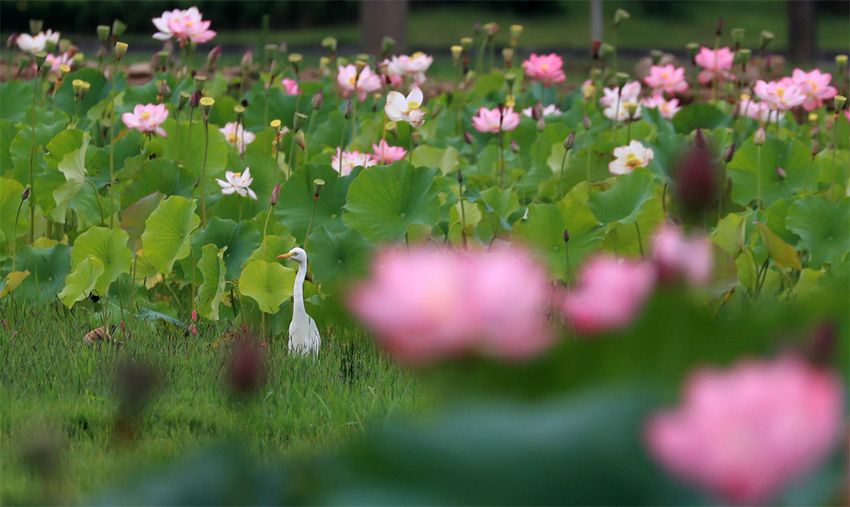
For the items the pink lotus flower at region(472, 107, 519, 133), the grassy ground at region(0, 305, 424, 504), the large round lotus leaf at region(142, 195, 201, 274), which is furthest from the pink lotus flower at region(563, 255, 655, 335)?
the pink lotus flower at region(472, 107, 519, 133)

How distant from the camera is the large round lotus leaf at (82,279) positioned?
2203 mm

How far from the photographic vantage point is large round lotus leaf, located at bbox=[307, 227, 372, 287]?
2328 millimetres

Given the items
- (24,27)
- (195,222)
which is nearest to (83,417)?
(195,222)

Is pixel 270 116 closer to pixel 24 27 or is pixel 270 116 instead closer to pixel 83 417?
pixel 83 417

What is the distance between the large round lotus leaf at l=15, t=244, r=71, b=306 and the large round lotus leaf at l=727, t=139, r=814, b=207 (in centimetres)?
215

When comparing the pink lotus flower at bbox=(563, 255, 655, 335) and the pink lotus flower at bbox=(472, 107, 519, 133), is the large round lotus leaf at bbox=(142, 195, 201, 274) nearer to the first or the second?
the pink lotus flower at bbox=(472, 107, 519, 133)

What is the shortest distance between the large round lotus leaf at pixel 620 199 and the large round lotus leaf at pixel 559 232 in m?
0.05

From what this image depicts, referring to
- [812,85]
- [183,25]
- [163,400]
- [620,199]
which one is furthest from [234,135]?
[812,85]

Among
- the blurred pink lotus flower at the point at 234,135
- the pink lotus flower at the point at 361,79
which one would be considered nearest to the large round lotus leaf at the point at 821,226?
the pink lotus flower at the point at 361,79

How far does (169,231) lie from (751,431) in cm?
196

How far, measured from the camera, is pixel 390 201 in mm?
2486

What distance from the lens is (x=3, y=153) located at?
118 inches

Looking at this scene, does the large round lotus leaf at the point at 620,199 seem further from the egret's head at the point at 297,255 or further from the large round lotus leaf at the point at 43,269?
A: the large round lotus leaf at the point at 43,269

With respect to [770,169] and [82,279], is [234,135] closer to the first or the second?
[82,279]
